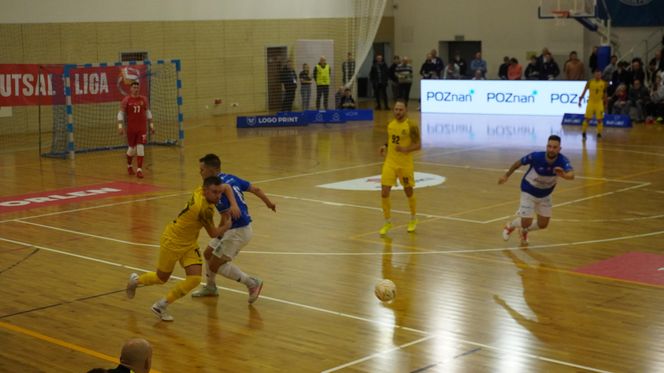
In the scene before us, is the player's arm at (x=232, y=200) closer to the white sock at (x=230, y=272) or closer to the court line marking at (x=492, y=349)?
the white sock at (x=230, y=272)

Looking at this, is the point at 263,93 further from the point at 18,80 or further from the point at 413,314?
the point at 413,314

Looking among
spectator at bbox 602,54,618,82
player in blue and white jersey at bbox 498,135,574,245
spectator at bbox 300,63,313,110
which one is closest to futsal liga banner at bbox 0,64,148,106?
spectator at bbox 300,63,313,110

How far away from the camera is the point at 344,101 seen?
122 ft

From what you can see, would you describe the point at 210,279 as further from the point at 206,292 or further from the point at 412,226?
the point at 412,226

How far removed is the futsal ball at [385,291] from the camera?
461 inches

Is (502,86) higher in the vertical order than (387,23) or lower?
lower

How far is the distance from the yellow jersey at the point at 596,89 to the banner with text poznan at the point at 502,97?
447cm

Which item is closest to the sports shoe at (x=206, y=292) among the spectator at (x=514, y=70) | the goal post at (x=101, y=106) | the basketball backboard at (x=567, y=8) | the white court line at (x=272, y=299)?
the white court line at (x=272, y=299)

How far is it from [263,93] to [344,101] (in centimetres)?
418

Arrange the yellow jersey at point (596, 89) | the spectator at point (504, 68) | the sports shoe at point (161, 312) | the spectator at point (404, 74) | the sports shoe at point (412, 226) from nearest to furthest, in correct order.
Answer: the sports shoe at point (161, 312)
the sports shoe at point (412, 226)
the yellow jersey at point (596, 89)
the spectator at point (504, 68)
the spectator at point (404, 74)

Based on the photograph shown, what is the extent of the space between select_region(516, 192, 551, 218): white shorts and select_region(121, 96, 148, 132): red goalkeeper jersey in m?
10.9

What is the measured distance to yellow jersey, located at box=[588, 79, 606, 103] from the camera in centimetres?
2861

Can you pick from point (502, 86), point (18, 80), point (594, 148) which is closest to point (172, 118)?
point (18, 80)

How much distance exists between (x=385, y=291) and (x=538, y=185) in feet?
13.6
